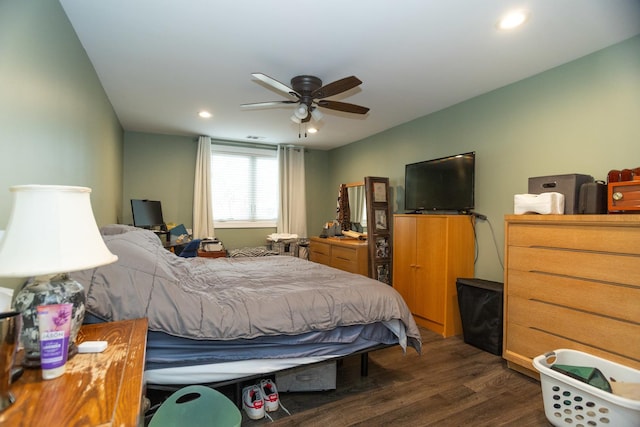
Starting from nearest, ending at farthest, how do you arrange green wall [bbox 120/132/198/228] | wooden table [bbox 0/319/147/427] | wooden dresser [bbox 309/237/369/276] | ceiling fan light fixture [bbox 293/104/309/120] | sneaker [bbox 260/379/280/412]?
wooden table [bbox 0/319/147/427] < sneaker [bbox 260/379/280/412] < ceiling fan light fixture [bbox 293/104/309/120] < wooden dresser [bbox 309/237/369/276] < green wall [bbox 120/132/198/228]

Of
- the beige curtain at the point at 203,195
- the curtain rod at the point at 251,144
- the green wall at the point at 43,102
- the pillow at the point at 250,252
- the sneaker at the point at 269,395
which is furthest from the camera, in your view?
the curtain rod at the point at 251,144

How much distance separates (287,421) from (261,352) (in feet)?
1.45

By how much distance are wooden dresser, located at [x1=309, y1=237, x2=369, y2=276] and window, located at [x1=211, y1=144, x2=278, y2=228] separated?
3.58ft

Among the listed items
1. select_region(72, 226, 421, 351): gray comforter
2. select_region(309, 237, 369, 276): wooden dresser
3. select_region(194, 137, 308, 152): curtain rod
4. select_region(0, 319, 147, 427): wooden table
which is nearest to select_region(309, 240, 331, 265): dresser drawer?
select_region(309, 237, 369, 276): wooden dresser

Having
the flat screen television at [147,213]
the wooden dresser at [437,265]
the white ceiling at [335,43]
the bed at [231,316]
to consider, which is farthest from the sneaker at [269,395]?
the flat screen television at [147,213]

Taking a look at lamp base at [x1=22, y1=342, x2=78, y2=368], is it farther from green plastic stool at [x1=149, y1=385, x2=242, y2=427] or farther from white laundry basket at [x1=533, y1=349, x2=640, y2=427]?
white laundry basket at [x1=533, y1=349, x2=640, y2=427]

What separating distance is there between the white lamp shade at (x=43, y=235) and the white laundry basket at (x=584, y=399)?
239cm

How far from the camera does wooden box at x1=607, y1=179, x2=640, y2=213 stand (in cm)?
189

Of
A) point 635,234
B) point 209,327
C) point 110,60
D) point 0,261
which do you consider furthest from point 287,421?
point 110,60

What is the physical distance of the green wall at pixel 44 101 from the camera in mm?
1315

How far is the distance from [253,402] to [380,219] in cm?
292

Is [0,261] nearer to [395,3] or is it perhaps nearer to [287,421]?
[287,421]

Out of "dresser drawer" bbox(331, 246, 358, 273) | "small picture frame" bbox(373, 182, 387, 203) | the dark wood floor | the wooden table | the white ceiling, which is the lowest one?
the dark wood floor

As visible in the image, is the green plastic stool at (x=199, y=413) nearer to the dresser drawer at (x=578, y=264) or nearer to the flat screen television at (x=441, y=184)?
the dresser drawer at (x=578, y=264)
